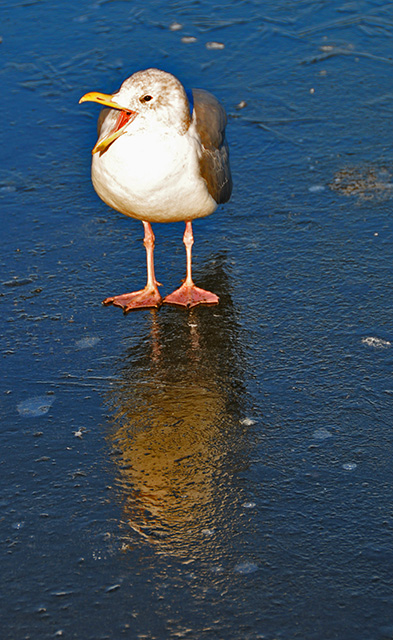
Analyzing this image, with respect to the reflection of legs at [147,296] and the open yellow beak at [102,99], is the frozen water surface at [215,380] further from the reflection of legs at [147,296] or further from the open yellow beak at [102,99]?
the open yellow beak at [102,99]

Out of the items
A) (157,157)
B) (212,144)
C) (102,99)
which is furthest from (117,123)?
(212,144)

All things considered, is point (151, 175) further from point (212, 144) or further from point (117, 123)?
point (212, 144)

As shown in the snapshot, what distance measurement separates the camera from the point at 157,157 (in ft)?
16.9

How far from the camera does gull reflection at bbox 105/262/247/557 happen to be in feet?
13.1

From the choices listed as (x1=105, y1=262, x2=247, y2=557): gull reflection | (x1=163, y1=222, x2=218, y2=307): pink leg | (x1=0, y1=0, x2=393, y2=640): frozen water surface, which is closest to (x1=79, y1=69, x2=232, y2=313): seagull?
(x1=163, y1=222, x2=218, y2=307): pink leg

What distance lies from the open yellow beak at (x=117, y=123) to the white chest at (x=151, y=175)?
40 mm

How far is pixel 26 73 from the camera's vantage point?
30.0 ft

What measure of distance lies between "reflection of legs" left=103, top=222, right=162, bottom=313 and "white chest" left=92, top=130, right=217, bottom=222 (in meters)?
0.27

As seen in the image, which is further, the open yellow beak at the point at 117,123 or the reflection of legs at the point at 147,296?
the reflection of legs at the point at 147,296

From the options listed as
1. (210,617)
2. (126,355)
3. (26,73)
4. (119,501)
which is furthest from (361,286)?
(26,73)

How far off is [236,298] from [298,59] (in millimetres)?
4209

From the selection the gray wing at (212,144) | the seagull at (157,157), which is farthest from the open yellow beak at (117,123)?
the gray wing at (212,144)

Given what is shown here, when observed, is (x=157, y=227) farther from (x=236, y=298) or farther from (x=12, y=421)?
(x=12, y=421)

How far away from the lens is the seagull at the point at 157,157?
5.14m
